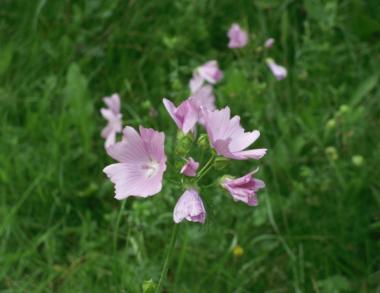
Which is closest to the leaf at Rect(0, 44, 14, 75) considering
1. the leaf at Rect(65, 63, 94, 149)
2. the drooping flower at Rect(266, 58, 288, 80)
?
the leaf at Rect(65, 63, 94, 149)

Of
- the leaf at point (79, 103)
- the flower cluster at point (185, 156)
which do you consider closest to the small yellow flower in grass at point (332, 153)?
the leaf at point (79, 103)

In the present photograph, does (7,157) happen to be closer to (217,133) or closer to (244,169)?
(244,169)

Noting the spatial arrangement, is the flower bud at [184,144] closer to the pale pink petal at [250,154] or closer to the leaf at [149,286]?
the pale pink petal at [250,154]

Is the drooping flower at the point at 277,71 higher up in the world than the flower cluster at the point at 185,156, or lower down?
lower down

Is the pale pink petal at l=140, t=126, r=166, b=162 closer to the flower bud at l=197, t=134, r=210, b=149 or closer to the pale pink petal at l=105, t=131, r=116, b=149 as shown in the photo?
the flower bud at l=197, t=134, r=210, b=149

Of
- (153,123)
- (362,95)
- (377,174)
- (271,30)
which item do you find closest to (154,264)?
(153,123)

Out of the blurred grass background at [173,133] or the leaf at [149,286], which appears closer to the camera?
the leaf at [149,286]

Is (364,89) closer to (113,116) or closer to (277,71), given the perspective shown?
(277,71)
